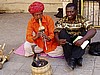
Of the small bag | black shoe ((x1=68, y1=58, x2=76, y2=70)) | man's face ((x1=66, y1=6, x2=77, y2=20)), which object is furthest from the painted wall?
black shoe ((x1=68, y1=58, x2=76, y2=70))

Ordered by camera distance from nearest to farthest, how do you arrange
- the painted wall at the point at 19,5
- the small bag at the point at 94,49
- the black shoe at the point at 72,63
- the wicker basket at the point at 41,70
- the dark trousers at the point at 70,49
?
the wicker basket at the point at 41,70
the black shoe at the point at 72,63
the dark trousers at the point at 70,49
the small bag at the point at 94,49
the painted wall at the point at 19,5

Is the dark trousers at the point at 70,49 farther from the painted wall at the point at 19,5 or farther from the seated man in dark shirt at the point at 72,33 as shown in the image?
the painted wall at the point at 19,5

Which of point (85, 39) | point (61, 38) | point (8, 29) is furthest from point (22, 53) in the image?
point (8, 29)

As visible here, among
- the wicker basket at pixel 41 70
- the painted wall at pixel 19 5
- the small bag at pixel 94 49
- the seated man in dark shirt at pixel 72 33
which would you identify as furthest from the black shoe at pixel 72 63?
the painted wall at pixel 19 5

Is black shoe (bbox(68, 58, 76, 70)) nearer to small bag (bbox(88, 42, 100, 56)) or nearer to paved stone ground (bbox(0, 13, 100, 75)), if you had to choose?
paved stone ground (bbox(0, 13, 100, 75))

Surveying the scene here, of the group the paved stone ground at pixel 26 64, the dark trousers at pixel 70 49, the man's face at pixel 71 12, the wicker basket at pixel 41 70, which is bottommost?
the paved stone ground at pixel 26 64

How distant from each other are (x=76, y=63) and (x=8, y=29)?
2.61 meters

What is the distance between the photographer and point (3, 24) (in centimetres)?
717

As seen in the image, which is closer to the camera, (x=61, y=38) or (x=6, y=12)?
(x=61, y=38)

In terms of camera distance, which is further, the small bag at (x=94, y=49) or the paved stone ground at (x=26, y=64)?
the small bag at (x=94, y=49)

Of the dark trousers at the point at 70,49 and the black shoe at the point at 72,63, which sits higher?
the dark trousers at the point at 70,49

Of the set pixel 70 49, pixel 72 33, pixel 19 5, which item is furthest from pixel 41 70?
pixel 19 5

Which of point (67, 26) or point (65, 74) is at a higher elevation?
point (67, 26)

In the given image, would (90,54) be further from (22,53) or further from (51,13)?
(51,13)
